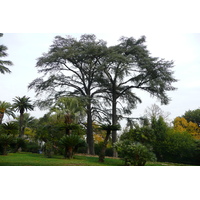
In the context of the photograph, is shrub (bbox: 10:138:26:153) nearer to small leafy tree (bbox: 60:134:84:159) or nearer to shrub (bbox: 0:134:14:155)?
shrub (bbox: 0:134:14:155)

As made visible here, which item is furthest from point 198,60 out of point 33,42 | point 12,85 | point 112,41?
point 12,85

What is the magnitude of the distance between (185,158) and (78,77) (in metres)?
14.4

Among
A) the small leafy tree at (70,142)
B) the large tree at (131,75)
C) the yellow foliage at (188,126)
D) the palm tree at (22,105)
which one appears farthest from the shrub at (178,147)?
the palm tree at (22,105)

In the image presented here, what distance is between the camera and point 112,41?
23672mm

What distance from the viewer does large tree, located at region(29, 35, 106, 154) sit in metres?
20.8

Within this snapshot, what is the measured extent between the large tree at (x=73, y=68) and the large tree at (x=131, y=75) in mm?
1520

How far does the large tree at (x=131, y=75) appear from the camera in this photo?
19.8 m

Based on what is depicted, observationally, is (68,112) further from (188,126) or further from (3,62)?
(188,126)

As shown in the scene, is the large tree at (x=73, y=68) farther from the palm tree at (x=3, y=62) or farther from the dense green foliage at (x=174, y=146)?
the dense green foliage at (x=174, y=146)

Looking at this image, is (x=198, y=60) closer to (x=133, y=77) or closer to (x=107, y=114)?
(x=133, y=77)

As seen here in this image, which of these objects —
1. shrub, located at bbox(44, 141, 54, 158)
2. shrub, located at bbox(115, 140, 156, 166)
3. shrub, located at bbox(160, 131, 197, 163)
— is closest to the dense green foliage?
shrub, located at bbox(160, 131, 197, 163)

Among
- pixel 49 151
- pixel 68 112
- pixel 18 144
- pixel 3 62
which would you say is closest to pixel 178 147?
pixel 68 112

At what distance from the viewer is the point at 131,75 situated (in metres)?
21.7

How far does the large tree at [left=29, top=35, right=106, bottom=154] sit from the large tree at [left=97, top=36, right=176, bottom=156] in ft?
4.99
